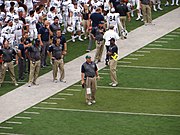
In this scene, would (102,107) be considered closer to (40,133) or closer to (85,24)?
(40,133)

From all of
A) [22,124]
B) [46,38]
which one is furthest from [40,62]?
[22,124]

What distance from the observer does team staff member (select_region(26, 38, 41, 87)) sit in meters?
30.4

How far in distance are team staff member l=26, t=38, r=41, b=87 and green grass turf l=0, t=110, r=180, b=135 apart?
3.32m

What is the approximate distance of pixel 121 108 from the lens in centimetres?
2789

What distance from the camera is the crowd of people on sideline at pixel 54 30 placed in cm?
3055

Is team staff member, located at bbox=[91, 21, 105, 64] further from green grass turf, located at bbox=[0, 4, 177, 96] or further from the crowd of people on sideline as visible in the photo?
green grass turf, located at bbox=[0, 4, 177, 96]

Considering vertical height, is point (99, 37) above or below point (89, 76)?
above

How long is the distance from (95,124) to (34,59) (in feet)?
16.9

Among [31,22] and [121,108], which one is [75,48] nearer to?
[31,22]

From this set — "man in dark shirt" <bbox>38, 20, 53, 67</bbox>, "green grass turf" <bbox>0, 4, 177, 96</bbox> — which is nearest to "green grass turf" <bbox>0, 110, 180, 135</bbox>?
"green grass turf" <bbox>0, 4, 177, 96</bbox>

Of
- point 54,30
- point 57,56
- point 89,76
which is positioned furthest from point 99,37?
point 89,76

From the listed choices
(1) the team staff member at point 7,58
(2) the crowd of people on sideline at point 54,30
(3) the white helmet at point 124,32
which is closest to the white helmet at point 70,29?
(2) the crowd of people on sideline at point 54,30

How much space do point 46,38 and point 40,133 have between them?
8240 millimetres

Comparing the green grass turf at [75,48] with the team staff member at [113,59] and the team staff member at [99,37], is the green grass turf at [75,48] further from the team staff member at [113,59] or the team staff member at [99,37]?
the team staff member at [113,59]
